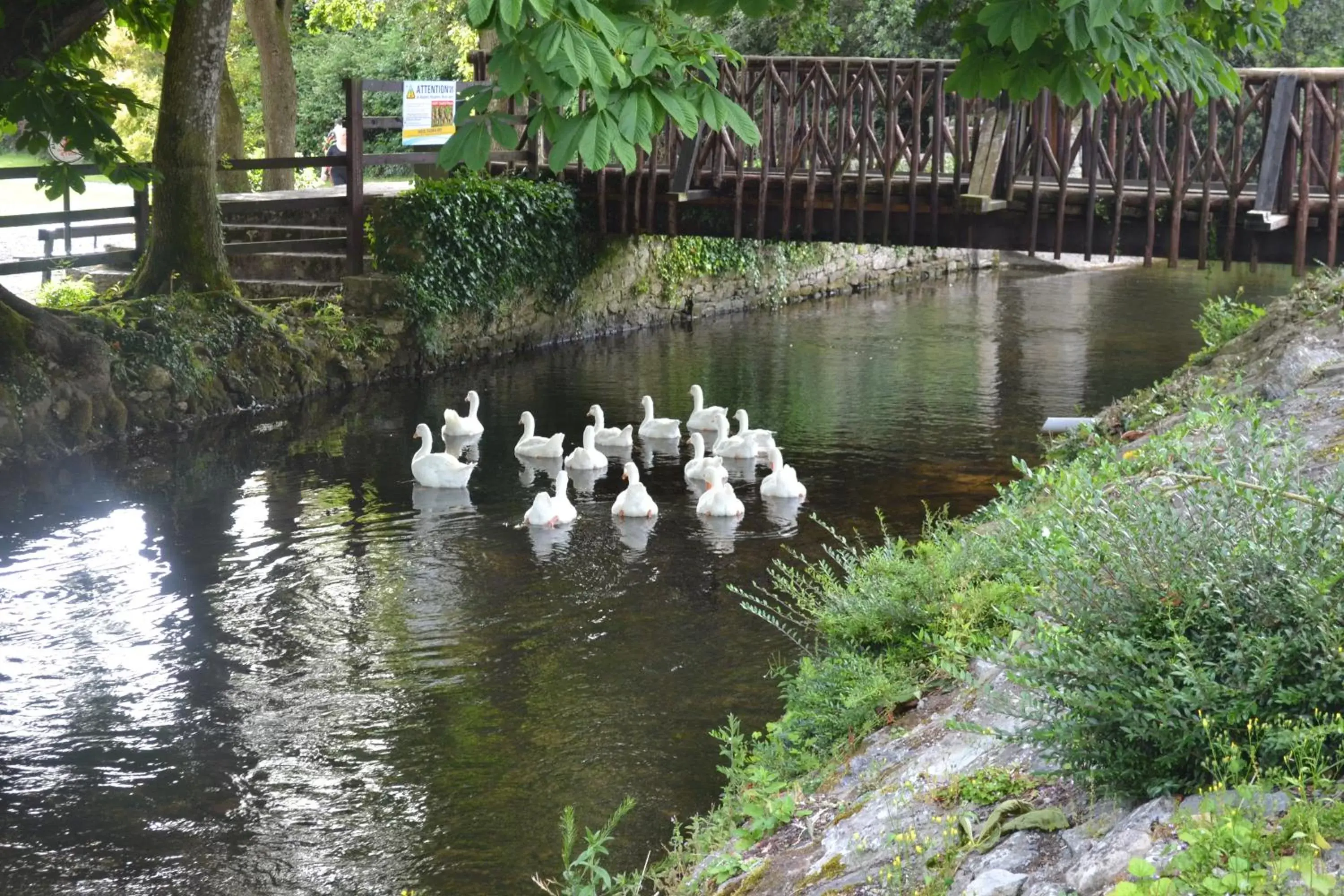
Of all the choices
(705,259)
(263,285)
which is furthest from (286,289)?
(705,259)

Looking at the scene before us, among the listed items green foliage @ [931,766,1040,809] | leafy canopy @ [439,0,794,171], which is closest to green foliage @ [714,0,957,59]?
leafy canopy @ [439,0,794,171]

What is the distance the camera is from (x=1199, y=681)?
3.83 m

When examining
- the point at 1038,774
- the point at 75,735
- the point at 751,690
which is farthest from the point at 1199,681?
the point at 75,735

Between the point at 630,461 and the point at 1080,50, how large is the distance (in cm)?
838

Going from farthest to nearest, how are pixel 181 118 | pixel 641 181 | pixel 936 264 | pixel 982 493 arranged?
pixel 936 264 < pixel 641 181 < pixel 181 118 < pixel 982 493

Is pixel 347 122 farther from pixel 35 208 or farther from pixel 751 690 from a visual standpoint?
pixel 35 208

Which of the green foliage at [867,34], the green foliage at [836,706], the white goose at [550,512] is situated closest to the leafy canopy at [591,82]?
the green foliage at [836,706]

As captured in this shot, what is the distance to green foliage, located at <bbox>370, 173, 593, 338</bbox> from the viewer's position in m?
18.5

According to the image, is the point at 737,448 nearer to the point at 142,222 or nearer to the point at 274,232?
the point at 142,222

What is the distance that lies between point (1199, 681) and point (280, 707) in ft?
17.4

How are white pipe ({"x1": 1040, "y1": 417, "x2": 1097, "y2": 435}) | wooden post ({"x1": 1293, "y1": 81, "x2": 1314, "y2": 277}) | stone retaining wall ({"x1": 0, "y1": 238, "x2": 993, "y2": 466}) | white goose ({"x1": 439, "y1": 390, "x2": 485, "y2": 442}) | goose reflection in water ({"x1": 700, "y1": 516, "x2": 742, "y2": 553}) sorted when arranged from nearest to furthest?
1. goose reflection in water ({"x1": 700, "y1": 516, "x2": 742, "y2": 553})
2. white pipe ({"x1": 1040, "y1": 417, "x2": 1097, "y2": 435})
3. stone retaining wall ({"x1": 0, "y1": 238, "x2": 993, "y2": 466})
4. wooden post ({"x1": 1293, "y1": 81, "x2": 1314, "y2": 277})
5. white goose ({"x1": 439, "y1": 390, "x2": 485, "y2": 442})

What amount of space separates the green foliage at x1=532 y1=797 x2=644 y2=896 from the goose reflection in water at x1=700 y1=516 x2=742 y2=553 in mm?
4997

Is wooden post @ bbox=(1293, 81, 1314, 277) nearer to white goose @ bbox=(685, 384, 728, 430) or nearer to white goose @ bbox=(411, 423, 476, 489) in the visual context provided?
white goose @ bbox=(685, 384, 728, 430)

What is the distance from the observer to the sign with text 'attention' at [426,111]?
19641mm
